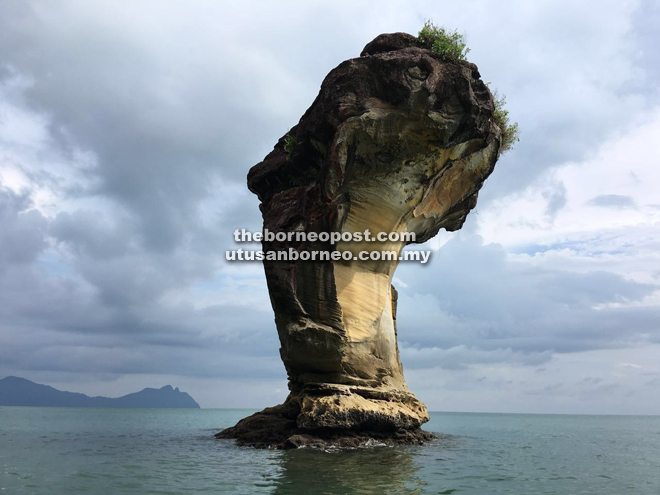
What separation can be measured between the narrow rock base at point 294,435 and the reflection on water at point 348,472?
659 millimetres

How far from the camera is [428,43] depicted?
54.0 feet

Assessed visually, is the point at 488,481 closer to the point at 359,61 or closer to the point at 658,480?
the point at 658,480

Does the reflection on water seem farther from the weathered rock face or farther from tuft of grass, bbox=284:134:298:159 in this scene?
tuft of grass, bbox=284:134:298:159

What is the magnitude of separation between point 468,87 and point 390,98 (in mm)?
2241

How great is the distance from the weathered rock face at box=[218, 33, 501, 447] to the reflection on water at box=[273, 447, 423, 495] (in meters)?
1.56

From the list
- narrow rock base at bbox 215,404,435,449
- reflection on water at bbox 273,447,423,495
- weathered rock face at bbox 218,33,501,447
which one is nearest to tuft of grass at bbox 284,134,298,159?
weathered rock face at bbox 218,33,501,447

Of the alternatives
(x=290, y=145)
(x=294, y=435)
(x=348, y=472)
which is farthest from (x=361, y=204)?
(x=348, y=472)

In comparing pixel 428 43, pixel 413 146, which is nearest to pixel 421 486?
pixel 413 146

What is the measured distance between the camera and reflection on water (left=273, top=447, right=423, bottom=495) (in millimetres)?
9648

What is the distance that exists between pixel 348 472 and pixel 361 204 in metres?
8.73

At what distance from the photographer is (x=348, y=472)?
1114 cm

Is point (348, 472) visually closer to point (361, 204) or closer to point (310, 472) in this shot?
point (310, 472)

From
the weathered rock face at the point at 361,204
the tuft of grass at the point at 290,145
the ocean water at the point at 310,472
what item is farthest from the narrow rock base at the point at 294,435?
the tuft of grass at the point at 290,145

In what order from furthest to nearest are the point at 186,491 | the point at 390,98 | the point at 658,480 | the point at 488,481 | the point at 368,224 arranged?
1. the point at 368,224
2. the point at 390,98
3. the point at 658,480
4. the point at 488,481
5. the point at 186,491
